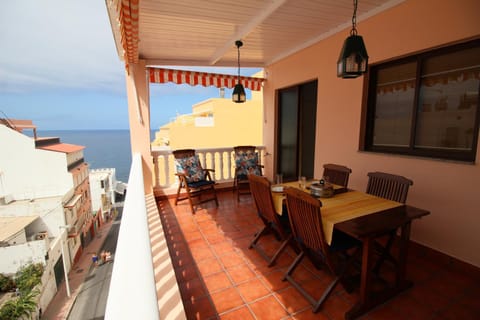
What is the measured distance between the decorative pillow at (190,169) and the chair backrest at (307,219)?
2.60 metres

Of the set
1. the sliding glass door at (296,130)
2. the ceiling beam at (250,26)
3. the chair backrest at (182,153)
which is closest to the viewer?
the ceiling beam at (250,26)

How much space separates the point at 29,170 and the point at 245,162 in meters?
15.5

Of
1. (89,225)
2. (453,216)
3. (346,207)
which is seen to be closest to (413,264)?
(453,216)

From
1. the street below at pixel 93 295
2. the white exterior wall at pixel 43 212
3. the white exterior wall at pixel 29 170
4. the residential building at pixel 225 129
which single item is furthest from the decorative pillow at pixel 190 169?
the white exterior wall at pixel 29 170

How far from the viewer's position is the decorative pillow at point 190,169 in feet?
13.8

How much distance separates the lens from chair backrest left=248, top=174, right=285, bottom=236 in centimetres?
219

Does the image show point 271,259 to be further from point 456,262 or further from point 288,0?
point 288,0

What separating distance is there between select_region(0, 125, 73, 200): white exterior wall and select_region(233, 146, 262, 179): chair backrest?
1388 centimetres

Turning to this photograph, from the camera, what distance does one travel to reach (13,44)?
83.0 feet

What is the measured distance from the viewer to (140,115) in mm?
4227

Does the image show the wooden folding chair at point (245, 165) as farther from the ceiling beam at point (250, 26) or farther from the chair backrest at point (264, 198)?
the chair backrest at point (264, 198)

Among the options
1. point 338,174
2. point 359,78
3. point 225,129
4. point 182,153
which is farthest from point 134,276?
point 225,129

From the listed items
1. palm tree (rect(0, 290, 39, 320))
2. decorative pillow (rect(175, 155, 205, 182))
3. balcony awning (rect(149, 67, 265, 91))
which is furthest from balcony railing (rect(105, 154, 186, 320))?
palm tree (rect(0, 290, 39, 320))

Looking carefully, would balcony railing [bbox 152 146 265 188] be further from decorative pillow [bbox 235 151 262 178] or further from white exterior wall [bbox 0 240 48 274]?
white exterior wall [bbox 0 240 48 274]
